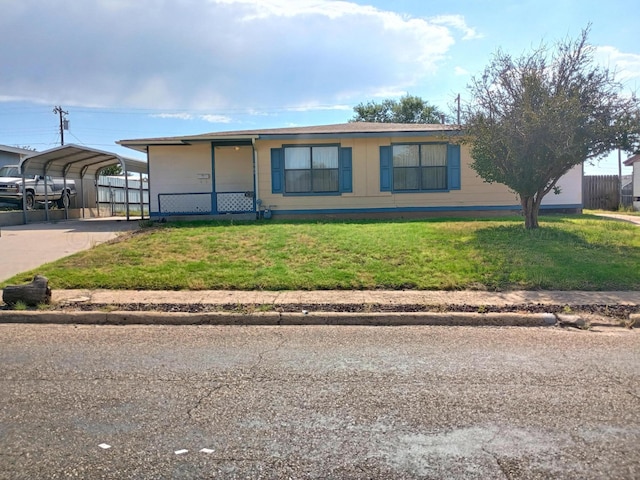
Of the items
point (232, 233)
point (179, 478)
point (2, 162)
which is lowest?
point (179, 478)

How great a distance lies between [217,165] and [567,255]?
44.0 ft

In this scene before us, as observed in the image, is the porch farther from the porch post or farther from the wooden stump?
the wooden stump

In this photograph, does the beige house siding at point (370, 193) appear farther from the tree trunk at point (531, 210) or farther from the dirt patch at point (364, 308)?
the dirt patch at point (364, 308)

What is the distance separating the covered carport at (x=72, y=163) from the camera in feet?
64.5

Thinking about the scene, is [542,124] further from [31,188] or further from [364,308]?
[31,188]

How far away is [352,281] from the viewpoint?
28.8 ft

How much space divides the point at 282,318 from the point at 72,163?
1980 centimetres

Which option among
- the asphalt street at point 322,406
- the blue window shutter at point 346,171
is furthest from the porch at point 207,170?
the asphalt street at point 322,406

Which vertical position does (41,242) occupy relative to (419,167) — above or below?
below

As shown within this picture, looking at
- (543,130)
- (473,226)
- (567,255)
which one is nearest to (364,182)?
(473,226)

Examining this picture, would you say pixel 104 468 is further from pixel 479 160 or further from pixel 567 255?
pixel 479 160

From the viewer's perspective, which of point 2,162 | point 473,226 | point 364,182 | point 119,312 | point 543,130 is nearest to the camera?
point 119,312

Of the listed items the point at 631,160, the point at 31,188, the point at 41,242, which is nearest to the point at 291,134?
the point at 41,242

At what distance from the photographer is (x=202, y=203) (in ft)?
62.2
